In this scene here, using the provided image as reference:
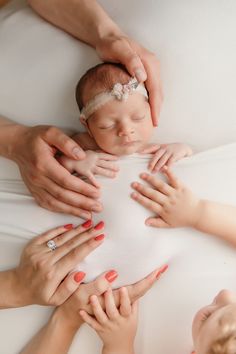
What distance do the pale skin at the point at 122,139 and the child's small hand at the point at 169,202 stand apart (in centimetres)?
5


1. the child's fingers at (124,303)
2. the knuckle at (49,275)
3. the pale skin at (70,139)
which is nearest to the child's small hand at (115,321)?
the child's fingers at (124,303)

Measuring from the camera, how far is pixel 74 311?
4.37ft

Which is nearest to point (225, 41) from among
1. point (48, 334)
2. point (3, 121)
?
point (3, 121)

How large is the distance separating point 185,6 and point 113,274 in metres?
0.66

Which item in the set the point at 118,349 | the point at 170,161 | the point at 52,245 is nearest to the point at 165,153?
the point at 170,161

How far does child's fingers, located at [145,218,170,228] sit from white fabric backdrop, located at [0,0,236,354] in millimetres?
27

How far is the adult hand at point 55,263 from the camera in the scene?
1.30 meters

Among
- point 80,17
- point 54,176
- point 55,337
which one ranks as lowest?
point 55,337

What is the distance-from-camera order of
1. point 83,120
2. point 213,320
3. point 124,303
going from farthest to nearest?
1. point 83,120
2. point 124,303
3. point 213,320

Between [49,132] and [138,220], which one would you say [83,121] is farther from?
[138,220]

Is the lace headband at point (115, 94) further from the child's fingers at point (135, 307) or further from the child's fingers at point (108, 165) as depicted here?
the child's fingers at point (135, 307)

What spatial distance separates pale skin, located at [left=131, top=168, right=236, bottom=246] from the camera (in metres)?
1.28

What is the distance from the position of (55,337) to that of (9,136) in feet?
1.65

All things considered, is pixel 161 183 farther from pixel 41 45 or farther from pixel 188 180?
pixel 41 45
